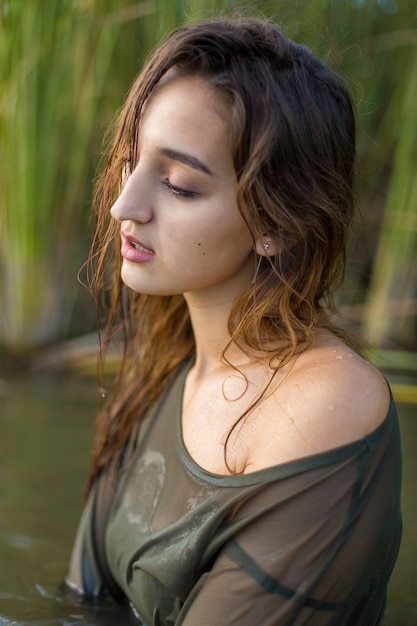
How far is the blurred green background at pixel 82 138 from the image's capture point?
2.54 metres

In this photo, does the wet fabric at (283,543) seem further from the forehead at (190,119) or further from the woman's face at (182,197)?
the forehead at (190,119)

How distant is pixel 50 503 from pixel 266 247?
107cm

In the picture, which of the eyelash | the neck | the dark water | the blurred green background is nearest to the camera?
the eyelash

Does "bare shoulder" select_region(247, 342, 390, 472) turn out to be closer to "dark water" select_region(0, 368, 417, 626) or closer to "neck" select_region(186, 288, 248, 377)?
"neck" select_region(186, 288, 248, 377)

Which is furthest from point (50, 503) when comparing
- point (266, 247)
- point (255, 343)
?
point (266, 247)

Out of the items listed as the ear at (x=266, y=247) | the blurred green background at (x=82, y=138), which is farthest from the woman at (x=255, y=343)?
the blurred green background at (x=82, y=138)

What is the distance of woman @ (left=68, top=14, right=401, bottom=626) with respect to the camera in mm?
1140

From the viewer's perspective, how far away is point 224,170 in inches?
48.3

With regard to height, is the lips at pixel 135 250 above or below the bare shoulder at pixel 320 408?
above

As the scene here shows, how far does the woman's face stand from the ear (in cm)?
3

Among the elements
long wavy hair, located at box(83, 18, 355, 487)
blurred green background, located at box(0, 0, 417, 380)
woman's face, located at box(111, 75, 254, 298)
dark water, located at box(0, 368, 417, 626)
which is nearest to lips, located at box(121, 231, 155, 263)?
woman's face, located at box(111, 75, 254, 298)

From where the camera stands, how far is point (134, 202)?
125cm

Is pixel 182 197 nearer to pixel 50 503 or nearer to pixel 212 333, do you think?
pixel 212 333

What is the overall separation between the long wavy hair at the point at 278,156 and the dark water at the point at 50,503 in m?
0.64
